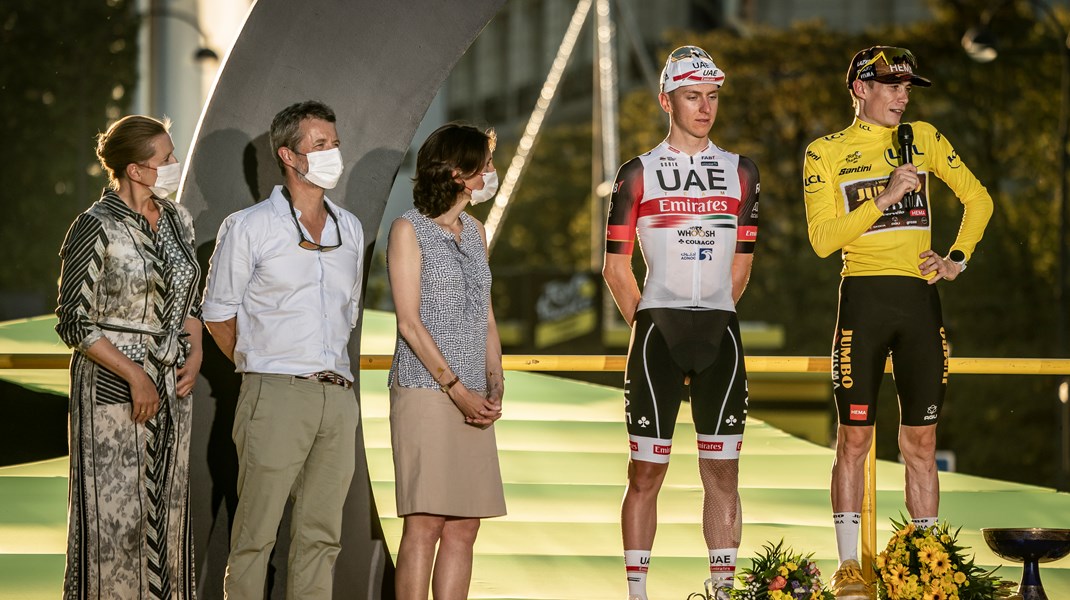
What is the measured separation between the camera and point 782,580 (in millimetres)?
4582

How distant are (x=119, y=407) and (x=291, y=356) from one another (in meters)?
0.57

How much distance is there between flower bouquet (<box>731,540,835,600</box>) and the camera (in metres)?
4.59

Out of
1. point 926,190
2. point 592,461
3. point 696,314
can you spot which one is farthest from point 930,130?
point 592,461

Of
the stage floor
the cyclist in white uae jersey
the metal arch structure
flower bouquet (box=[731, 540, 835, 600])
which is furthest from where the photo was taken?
the stage floor

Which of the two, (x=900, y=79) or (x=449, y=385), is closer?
(x=449, y=385)

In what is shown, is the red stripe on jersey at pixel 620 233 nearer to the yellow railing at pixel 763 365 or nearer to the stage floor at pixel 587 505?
the yellow railing at pixel 763 365

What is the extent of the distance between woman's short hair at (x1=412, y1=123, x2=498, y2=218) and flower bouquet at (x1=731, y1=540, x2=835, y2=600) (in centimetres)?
159

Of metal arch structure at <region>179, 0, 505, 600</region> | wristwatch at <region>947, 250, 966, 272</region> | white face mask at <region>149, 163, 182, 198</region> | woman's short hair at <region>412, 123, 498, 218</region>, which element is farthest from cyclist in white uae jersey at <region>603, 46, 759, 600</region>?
white face mask at <region>149, 163, 182, 198</region>

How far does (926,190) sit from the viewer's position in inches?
200

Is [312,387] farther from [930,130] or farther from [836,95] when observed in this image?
[836,95]

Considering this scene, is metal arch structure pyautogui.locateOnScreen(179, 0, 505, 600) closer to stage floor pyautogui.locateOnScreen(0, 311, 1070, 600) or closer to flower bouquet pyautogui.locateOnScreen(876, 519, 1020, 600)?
stage floor pyautogui.locateOnScreen(0, 311, 1070, 600)

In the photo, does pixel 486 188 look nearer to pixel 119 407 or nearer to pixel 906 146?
pixel 119 407

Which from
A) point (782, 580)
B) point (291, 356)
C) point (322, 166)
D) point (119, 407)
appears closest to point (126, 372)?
point (119, 407)

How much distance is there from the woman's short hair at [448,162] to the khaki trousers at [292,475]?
0.71 metres
